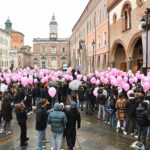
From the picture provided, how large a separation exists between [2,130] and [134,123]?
5.62 meters

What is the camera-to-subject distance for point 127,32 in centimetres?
2072

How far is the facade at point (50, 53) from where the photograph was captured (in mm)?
79438

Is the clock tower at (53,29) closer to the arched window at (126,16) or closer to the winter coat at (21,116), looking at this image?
the arched window at (126,16)

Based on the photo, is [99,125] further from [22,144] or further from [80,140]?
[22,144]

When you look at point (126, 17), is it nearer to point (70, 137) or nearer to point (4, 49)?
point (70, 137)

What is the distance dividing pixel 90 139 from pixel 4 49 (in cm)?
6196

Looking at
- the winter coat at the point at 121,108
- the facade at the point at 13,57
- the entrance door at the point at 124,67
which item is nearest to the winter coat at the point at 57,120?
the winter coat at the point at 121,108

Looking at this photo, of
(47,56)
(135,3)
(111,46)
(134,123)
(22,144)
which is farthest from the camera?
(47,56)

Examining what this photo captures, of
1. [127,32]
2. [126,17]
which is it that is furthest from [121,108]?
[126,17]

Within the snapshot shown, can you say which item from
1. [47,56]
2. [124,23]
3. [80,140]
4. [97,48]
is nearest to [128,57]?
[124,23]

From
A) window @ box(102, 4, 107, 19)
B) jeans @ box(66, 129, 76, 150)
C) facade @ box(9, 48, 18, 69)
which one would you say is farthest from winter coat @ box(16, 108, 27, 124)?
facade @ box(9, 48, 18, 69)

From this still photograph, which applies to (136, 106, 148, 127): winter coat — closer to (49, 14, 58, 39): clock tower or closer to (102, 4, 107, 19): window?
(102, 4, 107, 19): window

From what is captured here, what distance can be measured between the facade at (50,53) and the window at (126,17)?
59.1m

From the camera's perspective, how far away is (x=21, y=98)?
9.73 meters
